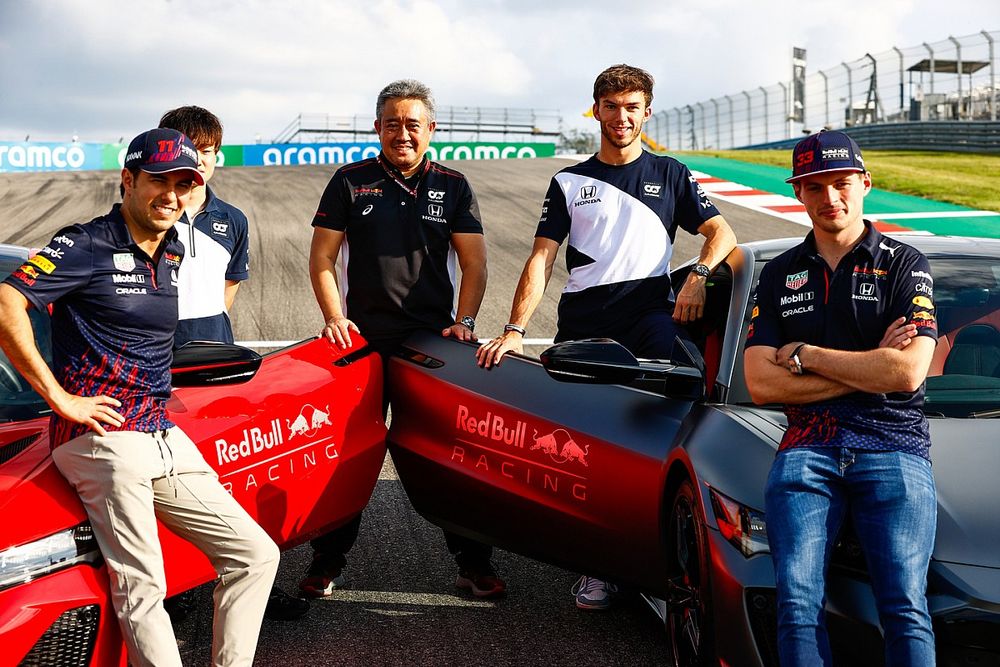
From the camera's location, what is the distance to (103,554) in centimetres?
291

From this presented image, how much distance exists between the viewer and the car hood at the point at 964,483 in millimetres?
2457

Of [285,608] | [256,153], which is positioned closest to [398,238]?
[285,608]

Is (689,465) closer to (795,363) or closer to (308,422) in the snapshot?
(795,363)

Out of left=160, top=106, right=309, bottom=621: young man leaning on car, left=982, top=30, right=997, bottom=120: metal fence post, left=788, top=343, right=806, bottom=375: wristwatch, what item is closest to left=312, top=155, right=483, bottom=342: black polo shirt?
left=160, top=106, right=309, bottom=621: young man leaning on car

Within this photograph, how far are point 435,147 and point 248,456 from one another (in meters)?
34.0

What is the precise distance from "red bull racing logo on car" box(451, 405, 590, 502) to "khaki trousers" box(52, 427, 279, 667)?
893 millimetres

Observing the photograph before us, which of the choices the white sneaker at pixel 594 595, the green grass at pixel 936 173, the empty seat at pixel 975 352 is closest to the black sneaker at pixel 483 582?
the white sneaker at pixel 594 595

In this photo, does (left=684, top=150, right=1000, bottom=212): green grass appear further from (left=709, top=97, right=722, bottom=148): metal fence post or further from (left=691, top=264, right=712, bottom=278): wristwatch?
(left=691, top=264, right=712, bottom=278): wristwatch

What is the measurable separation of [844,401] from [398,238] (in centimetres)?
221

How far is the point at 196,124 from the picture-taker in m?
4.53

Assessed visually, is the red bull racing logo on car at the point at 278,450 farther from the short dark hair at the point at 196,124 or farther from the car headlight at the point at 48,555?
the short dark hair at the point at 196,124

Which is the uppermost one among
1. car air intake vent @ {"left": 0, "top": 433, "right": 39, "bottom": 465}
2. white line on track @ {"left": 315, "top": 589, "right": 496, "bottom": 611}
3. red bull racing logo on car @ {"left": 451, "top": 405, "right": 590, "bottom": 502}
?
car air intake vent @ {"left": 0, "top": 433, "right": 39, "bottom": 465}

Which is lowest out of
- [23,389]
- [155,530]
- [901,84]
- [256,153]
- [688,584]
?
[688,584]

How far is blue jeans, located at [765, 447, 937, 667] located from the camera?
236cm
